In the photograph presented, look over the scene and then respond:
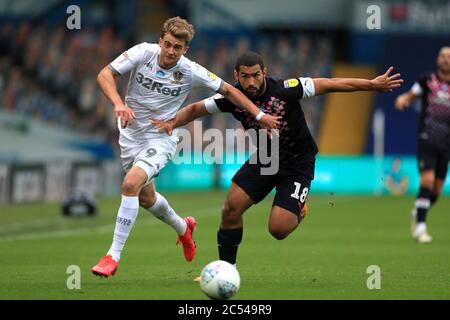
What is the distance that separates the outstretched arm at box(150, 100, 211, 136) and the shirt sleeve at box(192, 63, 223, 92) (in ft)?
0.64

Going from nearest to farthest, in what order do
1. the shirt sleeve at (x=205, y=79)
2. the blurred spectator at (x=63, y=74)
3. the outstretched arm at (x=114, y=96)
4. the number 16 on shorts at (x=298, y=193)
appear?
the outstretched arm at (x=114, y=96) < the shirt sleeve at (x=205, y=79) < the number 16 on shorts at (x=298, y=193) < the blurred spectator at (x=63, y=74)

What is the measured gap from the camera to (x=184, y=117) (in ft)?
36.8

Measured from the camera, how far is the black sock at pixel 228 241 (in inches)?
430

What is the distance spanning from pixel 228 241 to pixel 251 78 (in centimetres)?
166

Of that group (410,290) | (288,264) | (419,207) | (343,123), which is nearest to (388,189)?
(343,123)

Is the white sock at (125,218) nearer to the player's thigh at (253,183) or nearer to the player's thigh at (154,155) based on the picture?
the player's thigh at (154,155)

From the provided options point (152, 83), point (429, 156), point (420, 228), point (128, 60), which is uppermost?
point (128, 60)

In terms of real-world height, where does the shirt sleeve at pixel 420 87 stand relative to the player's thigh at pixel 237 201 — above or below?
above

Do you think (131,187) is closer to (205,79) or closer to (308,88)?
(205,79)

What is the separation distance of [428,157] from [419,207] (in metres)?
0.72

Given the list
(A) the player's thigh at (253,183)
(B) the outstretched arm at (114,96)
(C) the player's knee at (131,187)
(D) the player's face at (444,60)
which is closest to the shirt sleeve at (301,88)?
(A) the player's thigh at (253,183)

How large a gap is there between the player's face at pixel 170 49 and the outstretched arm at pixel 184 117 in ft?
1.60

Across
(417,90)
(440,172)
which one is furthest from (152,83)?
(440,172)

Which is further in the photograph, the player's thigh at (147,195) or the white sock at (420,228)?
the white sock at (420,228)
